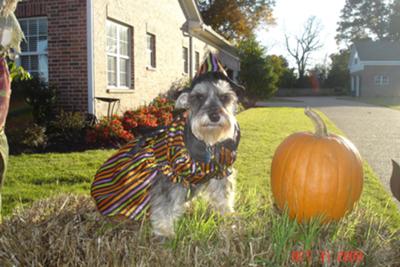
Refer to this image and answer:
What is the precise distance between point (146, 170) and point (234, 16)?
118 feet

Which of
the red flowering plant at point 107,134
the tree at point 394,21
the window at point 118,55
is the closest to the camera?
the red flowering plant at point 107,134

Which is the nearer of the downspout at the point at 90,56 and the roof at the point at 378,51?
the downspout at the point at 90,56

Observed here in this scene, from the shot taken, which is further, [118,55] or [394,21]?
[394,21]

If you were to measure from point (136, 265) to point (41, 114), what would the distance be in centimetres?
754

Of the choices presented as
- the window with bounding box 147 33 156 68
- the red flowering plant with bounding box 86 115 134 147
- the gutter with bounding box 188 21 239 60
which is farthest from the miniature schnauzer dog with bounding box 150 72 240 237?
the gutter with bounding box 188 21 239 60

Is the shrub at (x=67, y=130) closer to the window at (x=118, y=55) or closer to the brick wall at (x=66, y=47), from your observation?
the brick wall at (x=66, y=47)

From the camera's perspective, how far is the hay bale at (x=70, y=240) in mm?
3082

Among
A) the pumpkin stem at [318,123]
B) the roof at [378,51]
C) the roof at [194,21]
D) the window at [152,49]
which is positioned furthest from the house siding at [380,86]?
the pumpkin stem at [318,123]

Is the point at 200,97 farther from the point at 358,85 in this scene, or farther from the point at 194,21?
the point at 358,85

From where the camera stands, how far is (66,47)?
10.4m

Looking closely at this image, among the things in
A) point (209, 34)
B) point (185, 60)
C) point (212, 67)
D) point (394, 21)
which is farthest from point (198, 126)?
point (394, 21)

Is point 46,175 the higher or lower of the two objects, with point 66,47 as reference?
lower

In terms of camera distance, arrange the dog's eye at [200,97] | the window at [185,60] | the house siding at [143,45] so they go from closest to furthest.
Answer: the dog's eye at [200,97] < the house siding at [143,45] < the window at [185,60]

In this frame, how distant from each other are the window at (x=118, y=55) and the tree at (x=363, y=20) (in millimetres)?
67180
